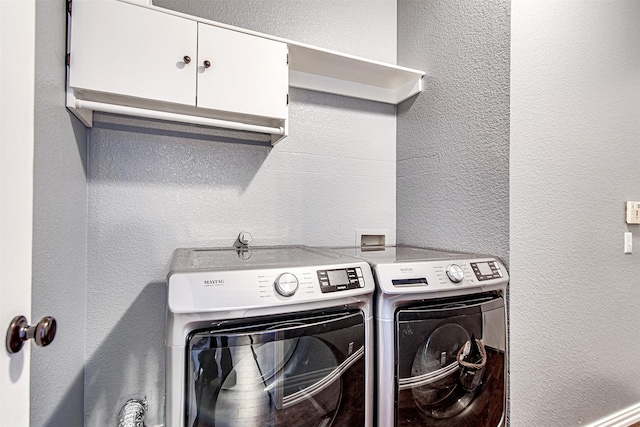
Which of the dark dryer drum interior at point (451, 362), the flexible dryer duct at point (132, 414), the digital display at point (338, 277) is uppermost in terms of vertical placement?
the digital display at point (338, 277)

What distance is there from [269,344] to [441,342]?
2.14ft

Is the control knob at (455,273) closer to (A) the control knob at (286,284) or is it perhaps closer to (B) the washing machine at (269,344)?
(B) the washing machine at (269,344)

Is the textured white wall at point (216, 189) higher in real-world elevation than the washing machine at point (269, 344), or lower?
higher

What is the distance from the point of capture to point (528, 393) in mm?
1369

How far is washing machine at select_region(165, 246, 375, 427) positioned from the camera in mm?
854

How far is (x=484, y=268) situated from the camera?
1.28 meters

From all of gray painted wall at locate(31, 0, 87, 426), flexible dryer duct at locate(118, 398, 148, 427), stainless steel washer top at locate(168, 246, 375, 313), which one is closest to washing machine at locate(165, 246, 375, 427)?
stainless steel washer top at locate(168, 246, 375, 313)

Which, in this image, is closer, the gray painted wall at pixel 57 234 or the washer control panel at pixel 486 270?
the gray painted wall at pixel 57 234

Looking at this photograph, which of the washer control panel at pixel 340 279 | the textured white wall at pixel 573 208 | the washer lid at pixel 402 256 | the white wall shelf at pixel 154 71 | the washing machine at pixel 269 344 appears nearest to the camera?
the washing machine at pixel 269 344

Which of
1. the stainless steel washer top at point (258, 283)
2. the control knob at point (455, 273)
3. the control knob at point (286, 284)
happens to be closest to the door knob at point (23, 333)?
the stainless steel washer top at point (258, 283)

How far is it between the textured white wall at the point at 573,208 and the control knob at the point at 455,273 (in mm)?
299

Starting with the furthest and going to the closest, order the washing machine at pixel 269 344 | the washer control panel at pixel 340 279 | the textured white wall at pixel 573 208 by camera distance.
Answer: the textured white wall at pixel 573 208
the washer control panel at pixel 340 279
the washing machine at pixel 269 344

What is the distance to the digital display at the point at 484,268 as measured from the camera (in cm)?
126

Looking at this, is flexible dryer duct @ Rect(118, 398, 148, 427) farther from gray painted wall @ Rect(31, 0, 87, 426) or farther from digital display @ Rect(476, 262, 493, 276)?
digital display @ Rect(476, 262, 493, 276)
